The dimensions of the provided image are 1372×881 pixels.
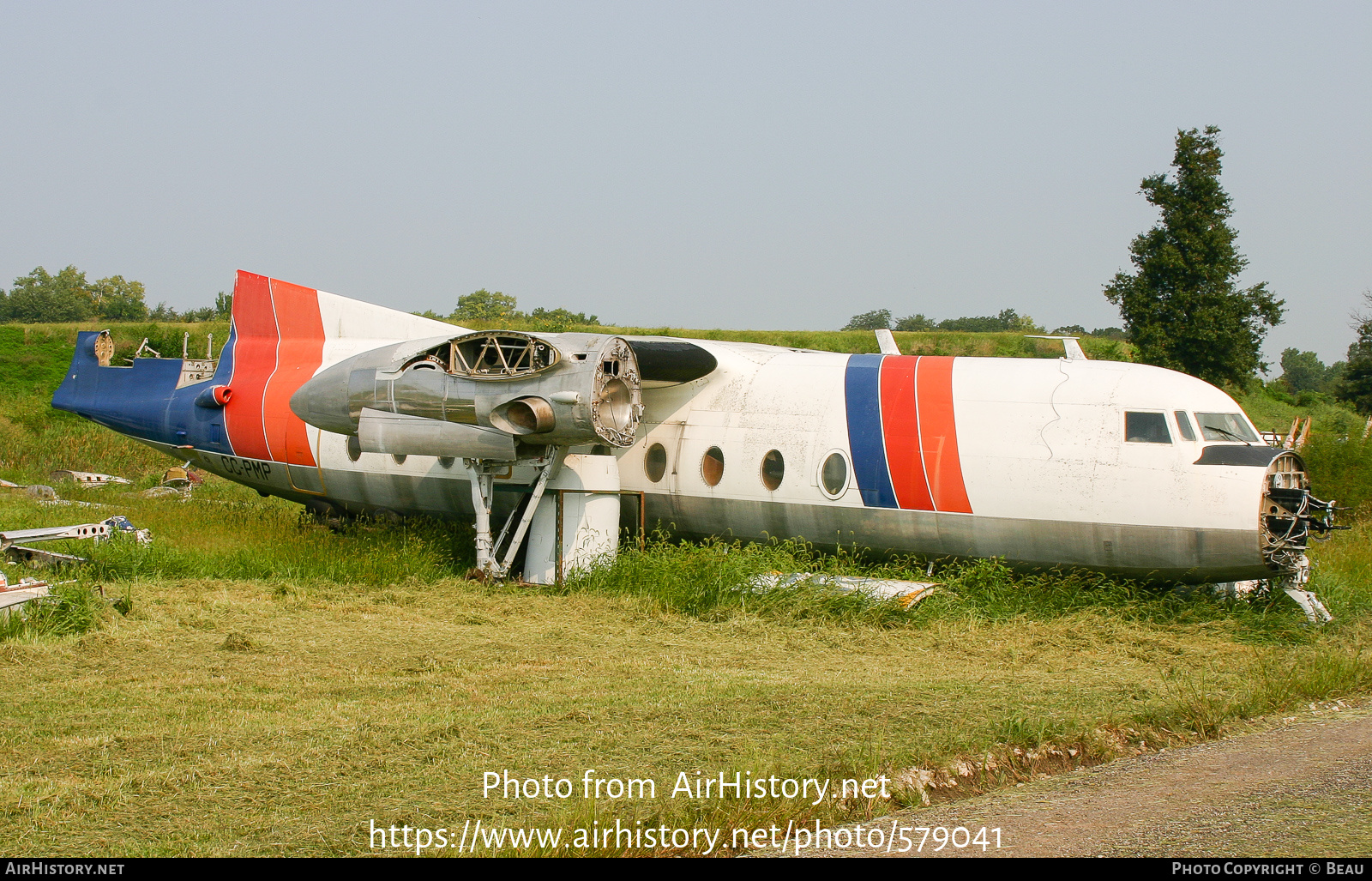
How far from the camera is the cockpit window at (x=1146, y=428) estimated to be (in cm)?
1116

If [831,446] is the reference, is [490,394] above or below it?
above

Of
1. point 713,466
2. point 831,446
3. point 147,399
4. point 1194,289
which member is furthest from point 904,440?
point 1194,289

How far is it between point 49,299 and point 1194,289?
76.0 meters

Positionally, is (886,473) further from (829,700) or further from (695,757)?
(695,757)

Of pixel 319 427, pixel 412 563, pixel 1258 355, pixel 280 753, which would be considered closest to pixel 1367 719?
pixel 280 753

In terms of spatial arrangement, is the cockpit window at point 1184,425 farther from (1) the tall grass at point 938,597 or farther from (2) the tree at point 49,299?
(2) the tree at point 49,299

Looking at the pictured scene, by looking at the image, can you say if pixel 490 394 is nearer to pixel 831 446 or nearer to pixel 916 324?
pixel 831 446

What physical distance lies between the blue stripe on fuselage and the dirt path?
572 cm

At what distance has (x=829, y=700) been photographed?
7934mm

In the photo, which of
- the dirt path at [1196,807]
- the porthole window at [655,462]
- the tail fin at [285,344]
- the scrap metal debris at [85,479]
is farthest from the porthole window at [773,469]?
the scrap metal debris at [85,479]

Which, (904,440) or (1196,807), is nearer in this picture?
(1196,807)

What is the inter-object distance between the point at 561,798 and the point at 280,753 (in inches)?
75.0

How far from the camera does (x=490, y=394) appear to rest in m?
12.8

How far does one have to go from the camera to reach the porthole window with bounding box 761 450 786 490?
512 inches
